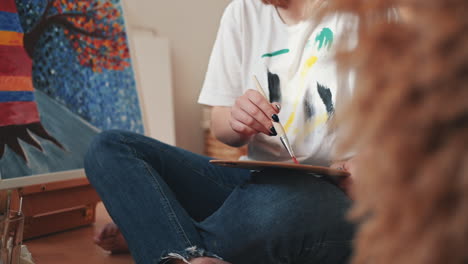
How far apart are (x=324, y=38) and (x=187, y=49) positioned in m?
1.78

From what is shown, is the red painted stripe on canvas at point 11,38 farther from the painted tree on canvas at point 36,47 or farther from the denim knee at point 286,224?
the denim knee at point 286,224

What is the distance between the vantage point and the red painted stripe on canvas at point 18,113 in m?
1.32

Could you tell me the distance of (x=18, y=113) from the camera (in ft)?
4.47

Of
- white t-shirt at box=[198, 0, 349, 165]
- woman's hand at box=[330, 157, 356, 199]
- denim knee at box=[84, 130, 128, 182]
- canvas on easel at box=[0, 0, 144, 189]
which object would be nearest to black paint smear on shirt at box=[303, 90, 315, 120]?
white t-shirt at box=[198, 0, 349, 165]

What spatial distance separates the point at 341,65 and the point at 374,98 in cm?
4

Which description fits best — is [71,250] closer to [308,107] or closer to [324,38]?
[308,107]

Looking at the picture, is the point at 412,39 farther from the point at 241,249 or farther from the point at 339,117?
the point at 241,249

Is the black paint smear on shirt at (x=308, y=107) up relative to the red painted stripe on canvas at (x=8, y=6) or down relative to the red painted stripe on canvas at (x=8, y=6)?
down

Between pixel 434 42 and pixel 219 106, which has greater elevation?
pixel 434 42

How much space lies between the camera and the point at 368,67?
30cm

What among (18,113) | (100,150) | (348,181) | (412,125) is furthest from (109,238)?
(412,125)

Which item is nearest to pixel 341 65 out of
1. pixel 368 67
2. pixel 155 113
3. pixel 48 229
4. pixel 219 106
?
pixel 368 67

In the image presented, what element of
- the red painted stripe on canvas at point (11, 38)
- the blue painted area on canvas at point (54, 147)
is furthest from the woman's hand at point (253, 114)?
the red painted stripe on canvas at point (11, 38)

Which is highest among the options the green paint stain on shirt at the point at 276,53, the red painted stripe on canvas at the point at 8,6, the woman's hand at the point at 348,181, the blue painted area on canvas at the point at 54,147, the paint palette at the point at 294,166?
the red painted stripe on canvas at the point at 8,6
